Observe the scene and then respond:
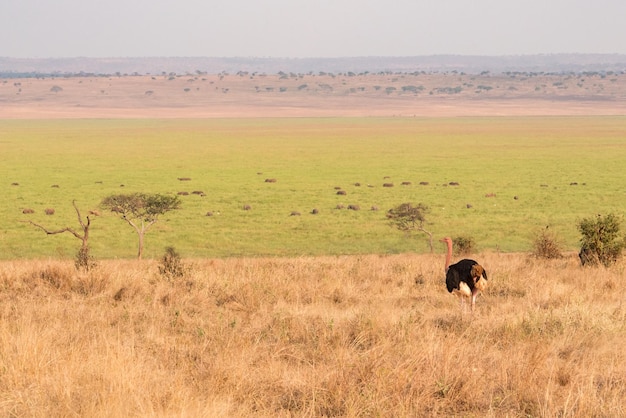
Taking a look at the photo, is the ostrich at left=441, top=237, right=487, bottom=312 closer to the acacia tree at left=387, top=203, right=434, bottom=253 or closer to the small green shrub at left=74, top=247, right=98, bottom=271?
the small green shrub at left=74, top=247, right=98, bottom=271

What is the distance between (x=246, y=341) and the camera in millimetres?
8664

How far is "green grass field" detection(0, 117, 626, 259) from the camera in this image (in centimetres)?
3344

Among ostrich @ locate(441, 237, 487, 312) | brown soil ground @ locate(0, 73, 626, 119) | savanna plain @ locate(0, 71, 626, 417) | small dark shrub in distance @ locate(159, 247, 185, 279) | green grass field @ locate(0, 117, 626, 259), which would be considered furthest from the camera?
brown soil ground @ locate(0, 73, 626, 119)

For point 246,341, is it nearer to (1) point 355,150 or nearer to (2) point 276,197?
(2) point 276,197

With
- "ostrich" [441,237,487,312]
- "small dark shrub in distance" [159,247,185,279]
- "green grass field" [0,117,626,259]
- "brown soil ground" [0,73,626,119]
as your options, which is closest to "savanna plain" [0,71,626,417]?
"small dark shrub in distance" [159,247,185,279]

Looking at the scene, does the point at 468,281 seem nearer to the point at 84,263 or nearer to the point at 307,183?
the point at 84,263

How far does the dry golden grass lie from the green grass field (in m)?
15.9

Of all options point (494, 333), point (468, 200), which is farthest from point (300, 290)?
point (468, 200)

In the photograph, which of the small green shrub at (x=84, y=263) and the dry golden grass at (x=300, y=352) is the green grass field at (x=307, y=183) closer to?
the small green shrub at (x=84, y=263)

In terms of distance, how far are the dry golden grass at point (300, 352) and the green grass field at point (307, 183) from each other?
1585cm

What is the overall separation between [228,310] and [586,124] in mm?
124144

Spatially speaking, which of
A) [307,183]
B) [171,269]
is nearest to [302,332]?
[171,269]

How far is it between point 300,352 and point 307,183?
47314 millimetres

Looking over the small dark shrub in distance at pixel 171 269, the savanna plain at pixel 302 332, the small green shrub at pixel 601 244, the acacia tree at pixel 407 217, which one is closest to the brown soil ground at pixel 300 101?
the acacia tree at pixel 407 217
